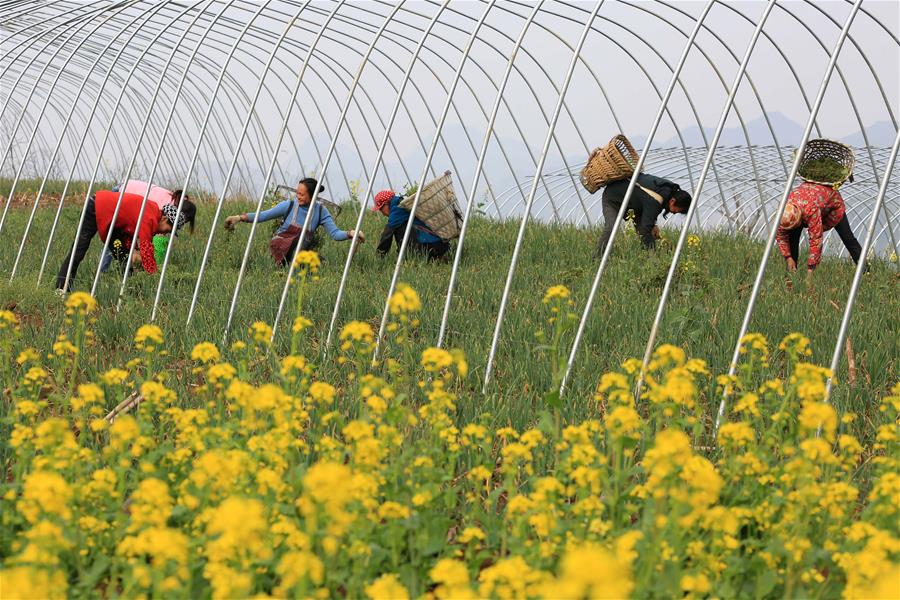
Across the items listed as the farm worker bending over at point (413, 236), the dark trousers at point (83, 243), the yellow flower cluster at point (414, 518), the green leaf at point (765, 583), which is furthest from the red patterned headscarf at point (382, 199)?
the green leaf at point (765, 583)

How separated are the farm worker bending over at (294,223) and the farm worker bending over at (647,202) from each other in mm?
2181

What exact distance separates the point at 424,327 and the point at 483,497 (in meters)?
1.89

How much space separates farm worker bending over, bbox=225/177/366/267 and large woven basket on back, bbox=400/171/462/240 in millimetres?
561

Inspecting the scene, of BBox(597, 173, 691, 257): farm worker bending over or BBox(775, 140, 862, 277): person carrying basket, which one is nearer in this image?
BBox(775, 140, 862, 277): person carrying basket

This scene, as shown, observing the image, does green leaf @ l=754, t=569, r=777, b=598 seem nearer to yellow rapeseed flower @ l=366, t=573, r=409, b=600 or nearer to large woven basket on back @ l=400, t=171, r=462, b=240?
yellow rapeseed flower @ l=366, t=573, r=409, b=600

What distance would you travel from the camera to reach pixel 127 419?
7.13 ft

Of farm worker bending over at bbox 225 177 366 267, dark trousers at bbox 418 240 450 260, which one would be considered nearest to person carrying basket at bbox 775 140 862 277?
dark trousers at bbox 418 240 450 260

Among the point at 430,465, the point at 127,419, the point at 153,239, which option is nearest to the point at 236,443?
the point at 127,419

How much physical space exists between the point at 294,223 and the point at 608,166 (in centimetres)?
273

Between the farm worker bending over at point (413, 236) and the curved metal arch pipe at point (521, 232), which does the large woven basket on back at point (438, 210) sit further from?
the curved metal arch pipe at point (521, 232)

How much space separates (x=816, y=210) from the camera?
5.91 metres

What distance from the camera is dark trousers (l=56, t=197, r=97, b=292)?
20.8ft

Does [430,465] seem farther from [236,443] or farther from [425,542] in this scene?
[236,443]

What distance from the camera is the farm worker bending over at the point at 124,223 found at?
239 inches
